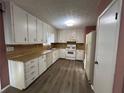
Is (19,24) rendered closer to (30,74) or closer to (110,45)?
(30,74)

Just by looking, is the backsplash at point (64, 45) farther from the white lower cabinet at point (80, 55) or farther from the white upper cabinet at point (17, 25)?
the white upper cabinet at point (17, 25)

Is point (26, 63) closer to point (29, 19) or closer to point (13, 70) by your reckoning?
point (13, 70)

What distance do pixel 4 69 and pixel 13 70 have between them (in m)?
0.23

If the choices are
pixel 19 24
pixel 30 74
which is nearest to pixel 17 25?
pixel 19 24

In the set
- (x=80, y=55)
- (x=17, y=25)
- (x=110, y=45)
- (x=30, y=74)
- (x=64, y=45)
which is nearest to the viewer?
(x=110, y=45)

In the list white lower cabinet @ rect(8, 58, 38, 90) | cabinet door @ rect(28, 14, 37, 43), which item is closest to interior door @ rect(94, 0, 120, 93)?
white lower cabinet @ rect(8, 58, 38, 90)

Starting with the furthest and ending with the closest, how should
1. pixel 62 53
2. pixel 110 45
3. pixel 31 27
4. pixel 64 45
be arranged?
pixel 64 45 → pixel 62 53 → pixel 31 27 → pixel 110 45

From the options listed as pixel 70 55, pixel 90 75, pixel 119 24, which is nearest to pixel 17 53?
pixel 90 75

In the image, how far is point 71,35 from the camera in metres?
5.94

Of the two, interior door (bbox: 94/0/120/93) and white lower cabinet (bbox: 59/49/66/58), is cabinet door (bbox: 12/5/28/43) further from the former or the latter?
white lower cabinet (bbox: 59/49/66/58)

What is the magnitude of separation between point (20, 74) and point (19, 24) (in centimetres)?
146

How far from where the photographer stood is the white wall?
5.71 m

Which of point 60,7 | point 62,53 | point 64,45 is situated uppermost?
point 60,7

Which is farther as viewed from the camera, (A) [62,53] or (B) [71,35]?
(A) [62,53]
